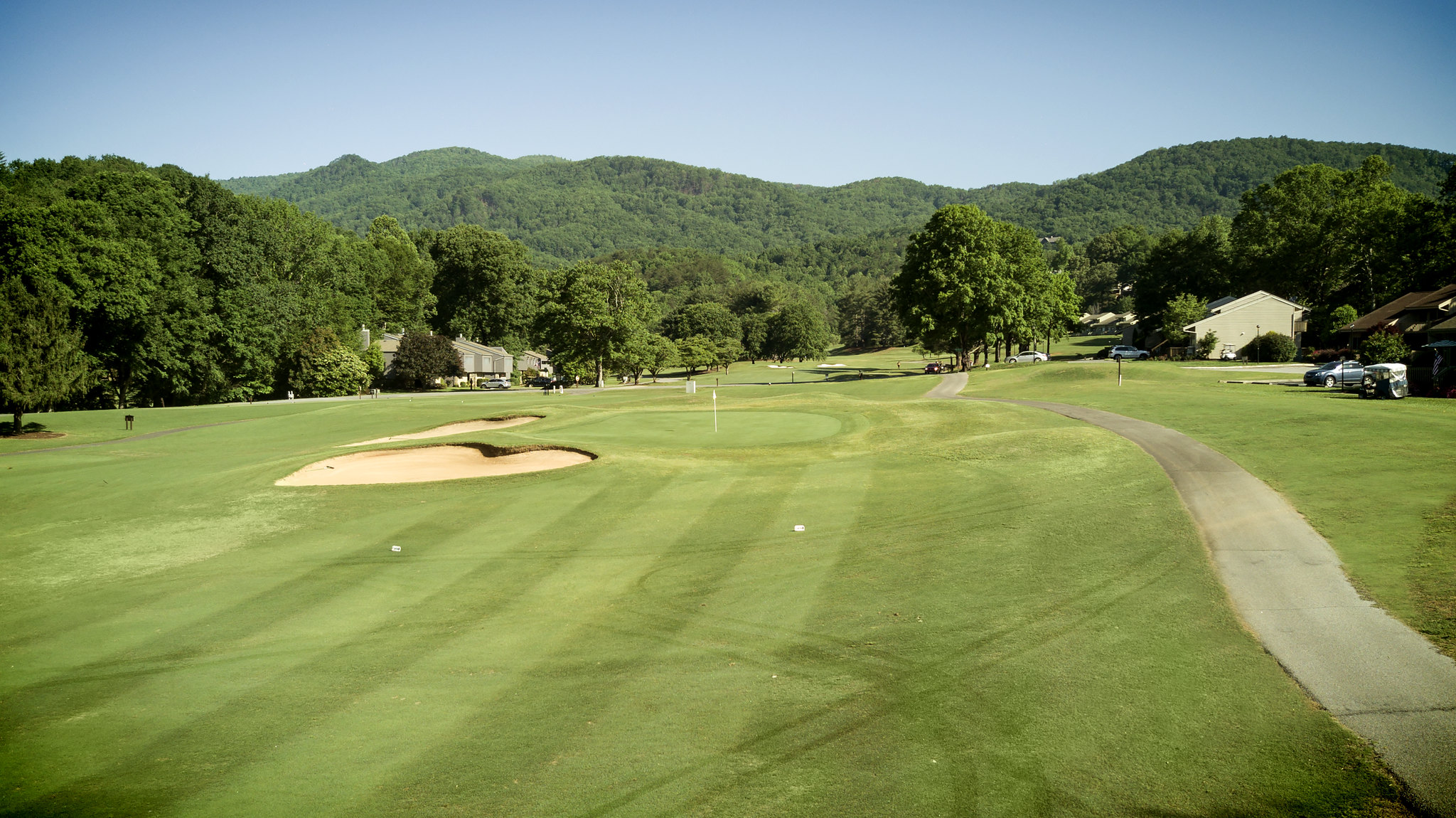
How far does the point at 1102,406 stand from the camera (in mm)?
36656

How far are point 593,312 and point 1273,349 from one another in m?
63.3

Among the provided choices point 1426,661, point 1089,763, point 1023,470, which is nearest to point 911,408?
point 1023,470

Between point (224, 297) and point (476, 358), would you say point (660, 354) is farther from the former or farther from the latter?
point (224, 297)

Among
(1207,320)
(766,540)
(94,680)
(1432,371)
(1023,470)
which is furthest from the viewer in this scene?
(1207,320)

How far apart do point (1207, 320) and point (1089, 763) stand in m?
78.0

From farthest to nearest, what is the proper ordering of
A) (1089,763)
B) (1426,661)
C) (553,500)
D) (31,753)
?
(553,500)
(1426,661)
(31,753)
(1089,763)

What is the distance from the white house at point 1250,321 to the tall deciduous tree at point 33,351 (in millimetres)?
85743

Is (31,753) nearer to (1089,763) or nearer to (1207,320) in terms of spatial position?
(1089,763)

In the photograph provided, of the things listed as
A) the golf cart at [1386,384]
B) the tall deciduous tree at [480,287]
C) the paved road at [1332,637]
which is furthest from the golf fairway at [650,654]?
the tall deciduous tree at [480,287]

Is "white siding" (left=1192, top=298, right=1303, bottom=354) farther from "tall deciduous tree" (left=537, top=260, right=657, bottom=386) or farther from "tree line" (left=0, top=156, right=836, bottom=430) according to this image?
"tree line" (left=0, top=156, right=836, bottom=430)

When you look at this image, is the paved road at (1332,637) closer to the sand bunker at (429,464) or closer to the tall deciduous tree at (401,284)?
the sand bunker at (429,464)

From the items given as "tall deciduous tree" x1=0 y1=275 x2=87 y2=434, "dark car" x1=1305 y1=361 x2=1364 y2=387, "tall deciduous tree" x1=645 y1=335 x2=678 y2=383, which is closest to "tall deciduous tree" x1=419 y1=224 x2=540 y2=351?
"tall deciduous tree" x1=645 y1=335 x2=678 y2=383

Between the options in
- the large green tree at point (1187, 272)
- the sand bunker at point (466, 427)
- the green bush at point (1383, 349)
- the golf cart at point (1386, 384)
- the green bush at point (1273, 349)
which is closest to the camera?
the golf cart at point (1386, 384)

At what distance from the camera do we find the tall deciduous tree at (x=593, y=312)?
81312 millimetres
